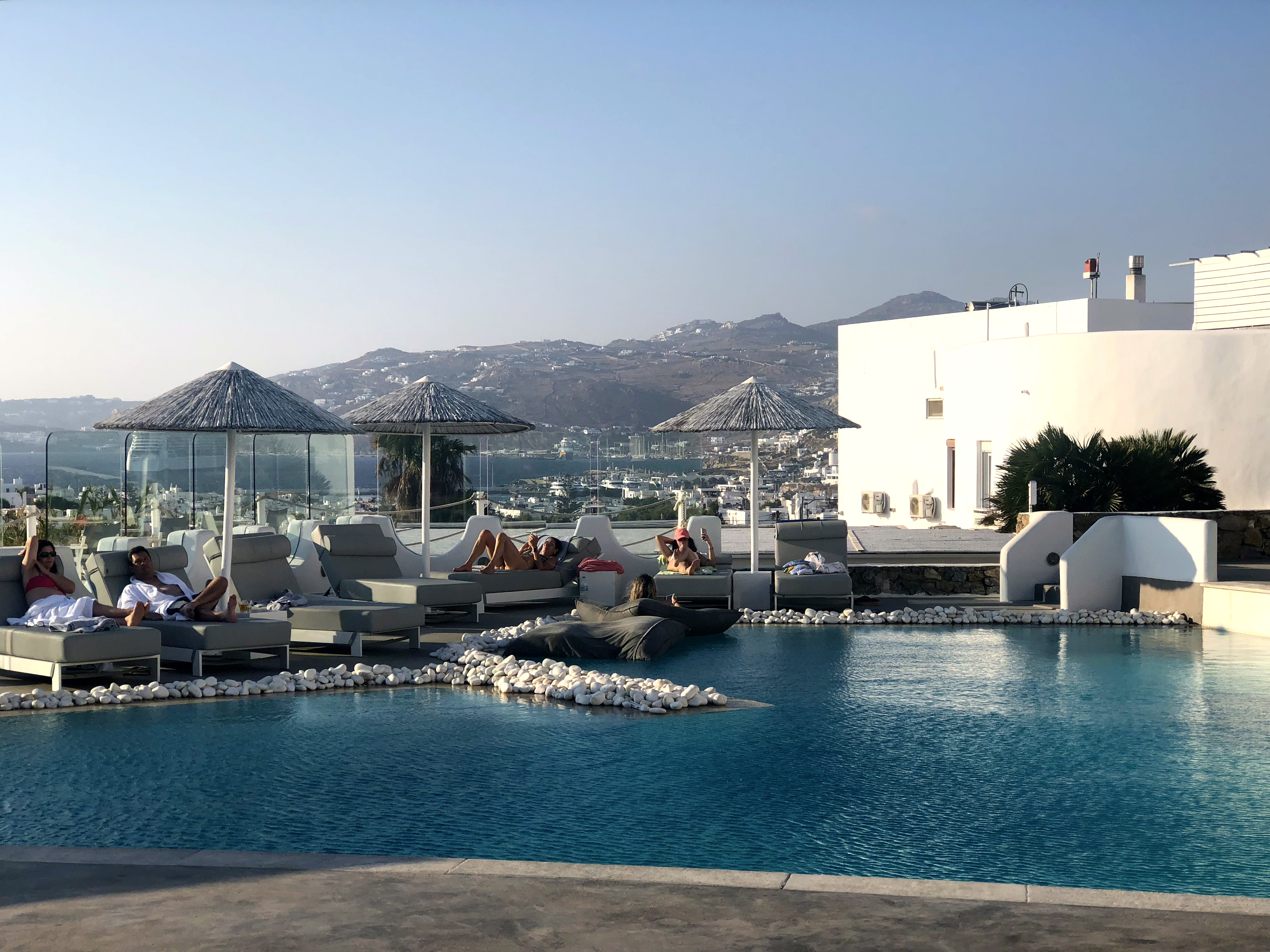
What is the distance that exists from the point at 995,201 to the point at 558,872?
4627cm

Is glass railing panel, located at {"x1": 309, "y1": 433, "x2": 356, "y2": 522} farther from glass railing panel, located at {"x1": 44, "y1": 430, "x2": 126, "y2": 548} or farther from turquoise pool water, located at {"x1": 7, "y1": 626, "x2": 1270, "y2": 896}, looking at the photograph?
turquoise pool water, located at {"x1": 7, "y1": 626, "x2": 1270, "y2": 896}

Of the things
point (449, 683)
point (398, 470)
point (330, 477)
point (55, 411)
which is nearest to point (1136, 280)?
point (398, 470)

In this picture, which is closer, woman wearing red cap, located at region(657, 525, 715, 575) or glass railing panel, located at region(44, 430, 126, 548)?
woman wearing red cap, located at region(657, 525, 715, 575)

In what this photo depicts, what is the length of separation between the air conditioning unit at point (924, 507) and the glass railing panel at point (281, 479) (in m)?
19.9

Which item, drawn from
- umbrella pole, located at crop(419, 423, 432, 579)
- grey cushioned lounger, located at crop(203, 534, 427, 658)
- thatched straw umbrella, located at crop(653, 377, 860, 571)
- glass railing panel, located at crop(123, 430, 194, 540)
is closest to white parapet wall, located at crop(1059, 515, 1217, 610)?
thatched straw umbrella, located at crop(653, 377, 860, 571)

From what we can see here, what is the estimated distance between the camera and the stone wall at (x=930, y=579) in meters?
16.2

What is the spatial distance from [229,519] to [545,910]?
8.10m

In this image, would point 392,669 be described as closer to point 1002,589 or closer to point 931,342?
point 1002,589

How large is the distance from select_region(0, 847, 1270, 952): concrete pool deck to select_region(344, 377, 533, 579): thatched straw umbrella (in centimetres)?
928

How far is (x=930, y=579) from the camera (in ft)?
53.4

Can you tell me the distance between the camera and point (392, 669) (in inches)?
391

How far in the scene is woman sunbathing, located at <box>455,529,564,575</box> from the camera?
47.8 feet

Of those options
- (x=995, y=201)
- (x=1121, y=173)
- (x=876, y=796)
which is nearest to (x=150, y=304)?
(x=995, y=201)

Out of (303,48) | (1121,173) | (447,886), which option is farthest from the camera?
(1121,173)
